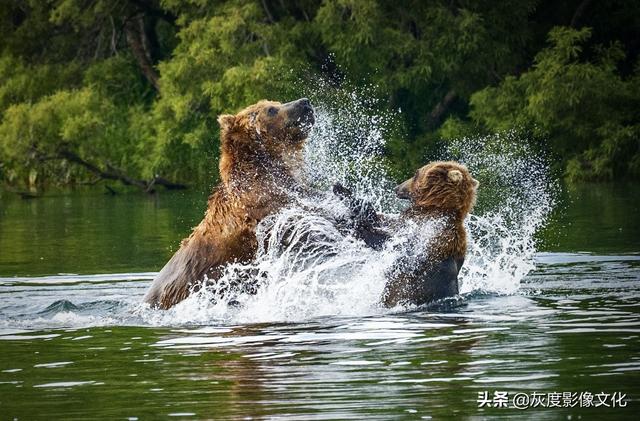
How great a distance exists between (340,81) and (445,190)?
70.9 feet

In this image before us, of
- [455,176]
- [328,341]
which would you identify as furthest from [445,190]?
[328,341]

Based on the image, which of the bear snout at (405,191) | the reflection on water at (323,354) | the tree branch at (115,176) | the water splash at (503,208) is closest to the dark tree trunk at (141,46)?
the tree branch at (115,176)

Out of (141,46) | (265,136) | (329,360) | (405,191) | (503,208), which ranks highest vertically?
(141,46)

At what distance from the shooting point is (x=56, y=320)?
10.5 m

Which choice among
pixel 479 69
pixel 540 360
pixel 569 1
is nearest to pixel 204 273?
pixel 540 360

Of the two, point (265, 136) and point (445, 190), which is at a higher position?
point (265, 136)

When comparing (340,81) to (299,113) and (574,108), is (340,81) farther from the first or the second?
(299,113)

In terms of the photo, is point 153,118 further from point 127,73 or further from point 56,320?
point 56,320

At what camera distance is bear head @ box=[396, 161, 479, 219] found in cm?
1045

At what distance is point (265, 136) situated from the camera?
11039 millimetres

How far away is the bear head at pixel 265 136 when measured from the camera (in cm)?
1086

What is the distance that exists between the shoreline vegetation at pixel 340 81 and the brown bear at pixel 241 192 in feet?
61.2

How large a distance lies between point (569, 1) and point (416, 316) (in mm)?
26355

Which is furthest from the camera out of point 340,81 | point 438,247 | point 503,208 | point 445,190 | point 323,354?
point 340,81
